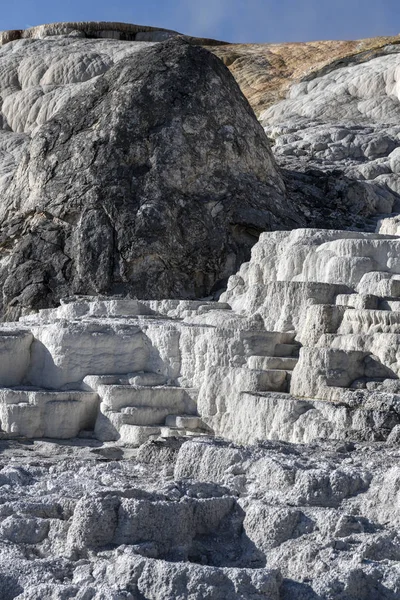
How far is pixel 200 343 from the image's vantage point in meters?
11.5

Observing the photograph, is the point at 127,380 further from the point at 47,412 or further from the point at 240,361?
the point at 240,361

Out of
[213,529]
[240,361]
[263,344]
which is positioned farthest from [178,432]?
[213,529]

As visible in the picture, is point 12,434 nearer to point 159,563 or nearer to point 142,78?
point 159,563

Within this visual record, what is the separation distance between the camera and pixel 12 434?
36.6 ft

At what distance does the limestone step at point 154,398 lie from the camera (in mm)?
11234

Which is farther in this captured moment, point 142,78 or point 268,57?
point 268,57

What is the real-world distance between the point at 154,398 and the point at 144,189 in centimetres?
637

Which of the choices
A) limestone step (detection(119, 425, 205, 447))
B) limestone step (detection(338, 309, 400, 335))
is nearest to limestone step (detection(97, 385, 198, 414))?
limestone step (detection(119, 425, 205, 447))

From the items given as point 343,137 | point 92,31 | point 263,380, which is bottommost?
point 263,380

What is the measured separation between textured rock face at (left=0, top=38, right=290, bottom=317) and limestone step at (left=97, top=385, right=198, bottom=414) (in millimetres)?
5339

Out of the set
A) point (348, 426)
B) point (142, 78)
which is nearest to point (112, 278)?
point (142, 78)

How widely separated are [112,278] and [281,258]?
408 centimetres

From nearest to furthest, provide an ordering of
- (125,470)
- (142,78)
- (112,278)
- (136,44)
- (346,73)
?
1. (125,470)
2. (112,278)
3. (142,78)
4. (346,73)
5. (136,44)

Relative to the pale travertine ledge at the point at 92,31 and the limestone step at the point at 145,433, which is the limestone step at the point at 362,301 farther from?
the pale travertine ledge at the point at 92,31
